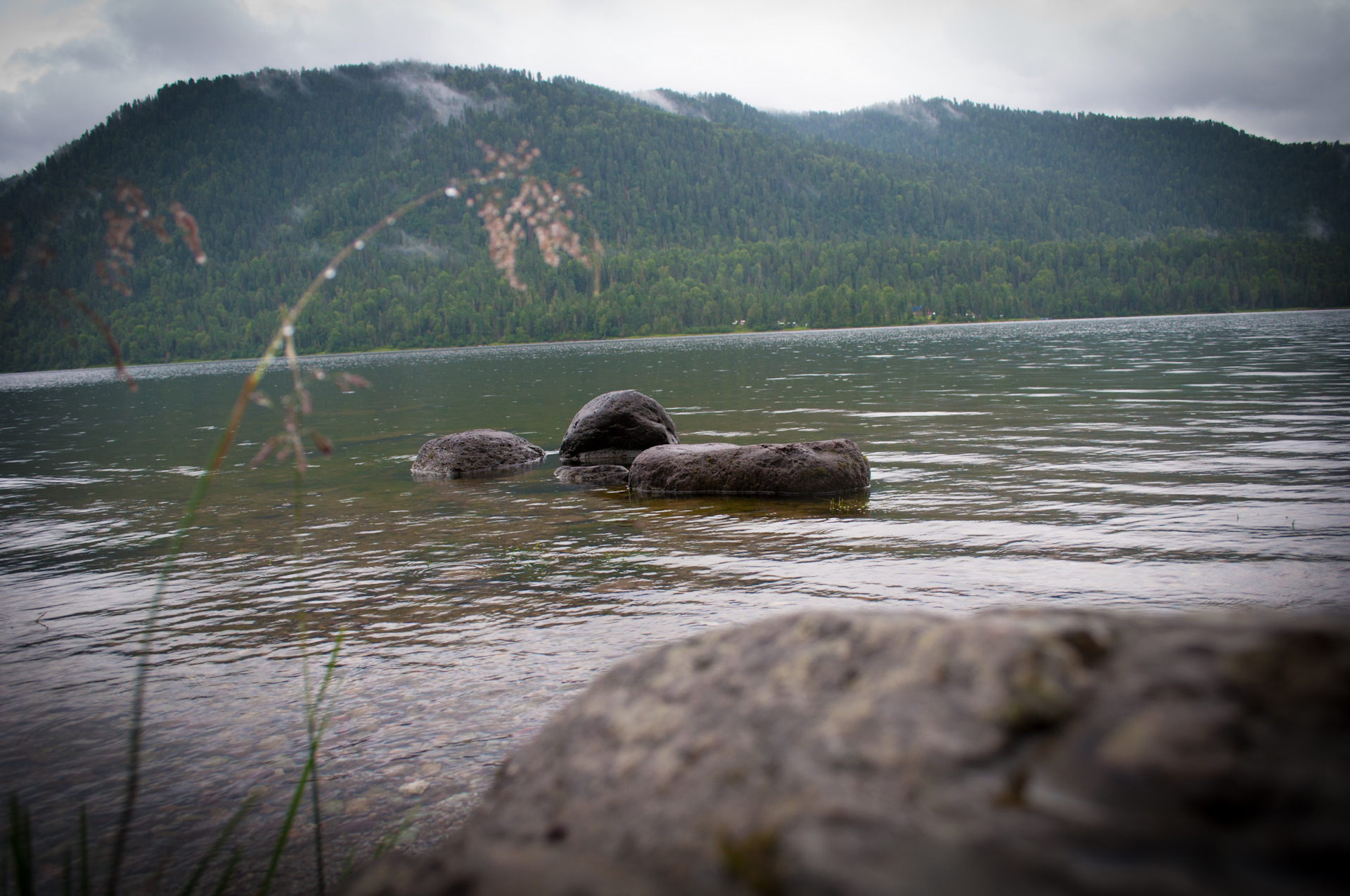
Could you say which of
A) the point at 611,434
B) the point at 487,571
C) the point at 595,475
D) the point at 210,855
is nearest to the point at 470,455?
the point at 611,434

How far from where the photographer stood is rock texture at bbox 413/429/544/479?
62.1 ft

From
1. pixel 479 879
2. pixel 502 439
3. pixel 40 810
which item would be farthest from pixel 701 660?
pixel 502 439

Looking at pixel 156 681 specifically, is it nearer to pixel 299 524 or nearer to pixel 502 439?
pixel 299 524

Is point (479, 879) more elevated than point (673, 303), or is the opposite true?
point (673, 303)

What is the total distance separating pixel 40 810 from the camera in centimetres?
482

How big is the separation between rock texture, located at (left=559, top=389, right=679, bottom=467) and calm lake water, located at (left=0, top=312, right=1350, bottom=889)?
1.02 metres

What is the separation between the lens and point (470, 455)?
19172 mm

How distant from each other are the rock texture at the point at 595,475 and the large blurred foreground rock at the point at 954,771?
47.6ft

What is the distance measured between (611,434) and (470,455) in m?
3.41

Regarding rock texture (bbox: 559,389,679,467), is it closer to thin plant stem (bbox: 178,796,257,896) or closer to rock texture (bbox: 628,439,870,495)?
rock texture (bbox: 628,439,870,495)

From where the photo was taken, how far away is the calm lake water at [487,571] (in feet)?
17.9

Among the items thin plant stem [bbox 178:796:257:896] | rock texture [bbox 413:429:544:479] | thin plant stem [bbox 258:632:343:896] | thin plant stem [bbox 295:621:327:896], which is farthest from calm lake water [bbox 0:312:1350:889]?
rock texture [bbox 413:429:544:479]

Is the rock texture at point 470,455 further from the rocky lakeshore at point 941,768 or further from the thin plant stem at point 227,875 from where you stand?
the rocky lakeshore at point 941,768

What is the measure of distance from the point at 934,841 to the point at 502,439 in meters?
19.1
